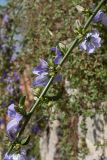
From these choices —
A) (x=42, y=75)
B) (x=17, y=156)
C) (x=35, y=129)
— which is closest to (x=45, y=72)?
(x=42, y=75)

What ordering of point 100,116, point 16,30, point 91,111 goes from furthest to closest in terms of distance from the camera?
point 16,30
point 100,116
point 91,111

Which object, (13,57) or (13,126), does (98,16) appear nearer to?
(13,126)

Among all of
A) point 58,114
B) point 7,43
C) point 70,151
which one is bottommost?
point 70,151

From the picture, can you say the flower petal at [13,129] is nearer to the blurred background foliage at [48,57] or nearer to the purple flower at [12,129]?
the purple flower at [12,129]

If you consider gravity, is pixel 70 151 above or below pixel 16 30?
below

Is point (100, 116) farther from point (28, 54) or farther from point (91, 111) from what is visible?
point (28, 54)

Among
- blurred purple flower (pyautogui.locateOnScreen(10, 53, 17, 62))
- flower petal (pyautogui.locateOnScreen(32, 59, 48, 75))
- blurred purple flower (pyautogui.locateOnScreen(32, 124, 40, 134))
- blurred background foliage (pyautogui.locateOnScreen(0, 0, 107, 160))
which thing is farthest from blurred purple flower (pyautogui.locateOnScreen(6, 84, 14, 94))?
flower petal (pyautogui.locateOnScreen(32, 59, 48, 75))

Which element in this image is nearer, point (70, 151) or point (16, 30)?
point (70, 151)

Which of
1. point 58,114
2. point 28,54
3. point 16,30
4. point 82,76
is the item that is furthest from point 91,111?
point 16,30

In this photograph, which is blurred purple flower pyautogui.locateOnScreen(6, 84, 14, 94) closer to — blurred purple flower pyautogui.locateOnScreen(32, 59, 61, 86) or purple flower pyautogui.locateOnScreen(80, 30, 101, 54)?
purple flower pyautogui.locateOnScreen(80, 30, 101, 54)
